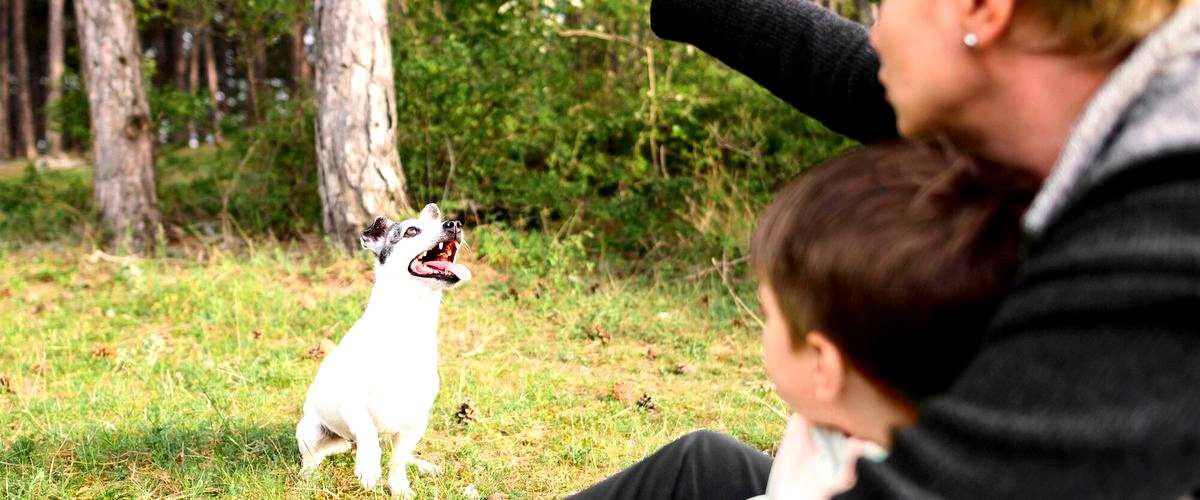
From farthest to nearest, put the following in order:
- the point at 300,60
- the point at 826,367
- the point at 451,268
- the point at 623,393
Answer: the point at 300,60 → the point at 623,393 → the point at 451,268 → the point at 826,367

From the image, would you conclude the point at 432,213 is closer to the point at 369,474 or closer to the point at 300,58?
the point at 369,474

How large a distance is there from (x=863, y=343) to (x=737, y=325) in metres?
4.85

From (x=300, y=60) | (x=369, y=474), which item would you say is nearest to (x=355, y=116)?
(x=369, y=474)

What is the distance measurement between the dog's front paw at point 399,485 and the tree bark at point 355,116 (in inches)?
144

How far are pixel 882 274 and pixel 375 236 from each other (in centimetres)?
207

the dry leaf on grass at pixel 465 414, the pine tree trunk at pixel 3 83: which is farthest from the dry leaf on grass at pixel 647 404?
the pine tree trunk at pixel 3 83

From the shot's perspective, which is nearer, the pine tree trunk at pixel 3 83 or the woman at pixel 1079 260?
the woman at pixel 1079 260

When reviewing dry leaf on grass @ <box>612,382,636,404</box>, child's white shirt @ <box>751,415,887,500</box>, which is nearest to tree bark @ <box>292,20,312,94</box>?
dry leaf on grass @ <box>612,382,636,404</box>

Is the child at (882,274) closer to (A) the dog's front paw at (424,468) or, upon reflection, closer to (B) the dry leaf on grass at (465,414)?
(A) the dog's front paw at (424,468)

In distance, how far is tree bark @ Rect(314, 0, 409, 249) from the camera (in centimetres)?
641

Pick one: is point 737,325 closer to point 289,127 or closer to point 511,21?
point 511,21

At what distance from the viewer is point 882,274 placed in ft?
3.23

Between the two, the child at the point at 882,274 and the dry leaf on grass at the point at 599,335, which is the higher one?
the child at the point at 882,274

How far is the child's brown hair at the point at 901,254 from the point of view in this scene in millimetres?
966
